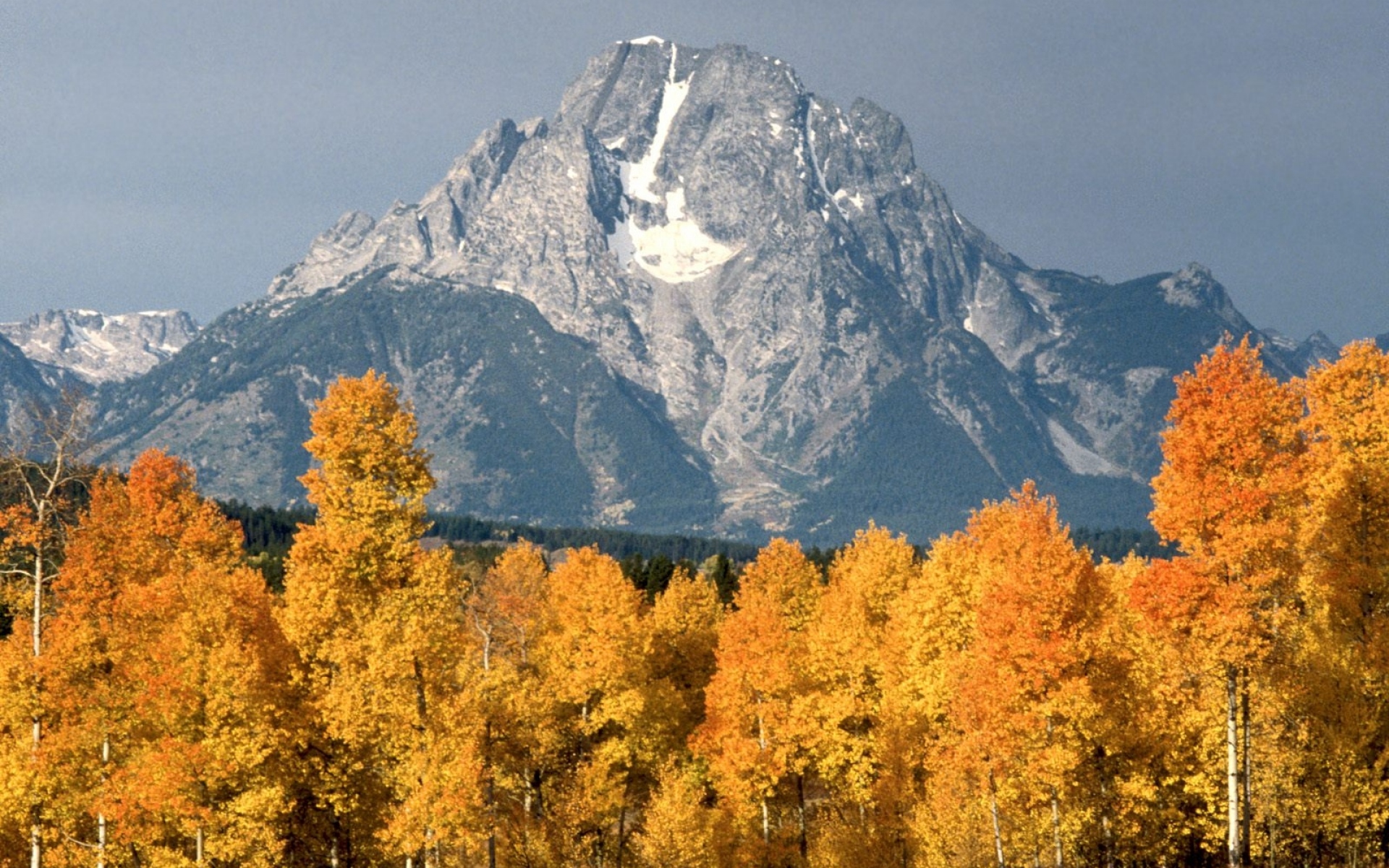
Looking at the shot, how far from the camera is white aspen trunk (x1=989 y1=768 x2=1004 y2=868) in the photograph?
2032 inches

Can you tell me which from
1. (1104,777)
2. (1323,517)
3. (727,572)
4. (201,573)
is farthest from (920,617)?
(727,572)

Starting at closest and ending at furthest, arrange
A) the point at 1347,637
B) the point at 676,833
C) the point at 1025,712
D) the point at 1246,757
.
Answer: the point at 1246,757 → the point at 1025,712 → the point at 1347,637 → the point at 676,833

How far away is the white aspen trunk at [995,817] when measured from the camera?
169 ft

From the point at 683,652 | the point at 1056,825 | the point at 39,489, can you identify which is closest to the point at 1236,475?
the point at 1056,825

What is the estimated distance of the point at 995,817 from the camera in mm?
51969

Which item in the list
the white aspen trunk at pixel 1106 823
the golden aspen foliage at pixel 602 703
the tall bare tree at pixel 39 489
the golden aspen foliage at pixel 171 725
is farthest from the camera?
the golden aspen foliage at pixel 602 703

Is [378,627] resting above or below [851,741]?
above

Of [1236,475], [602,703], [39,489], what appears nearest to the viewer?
[1236,475]

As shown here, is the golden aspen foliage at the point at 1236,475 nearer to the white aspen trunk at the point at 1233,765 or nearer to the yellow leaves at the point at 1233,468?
the yellow leaves at the point at 1233,468

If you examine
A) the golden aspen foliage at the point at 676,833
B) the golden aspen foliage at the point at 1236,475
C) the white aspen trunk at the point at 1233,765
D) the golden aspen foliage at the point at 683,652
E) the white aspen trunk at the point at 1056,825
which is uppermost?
the golden aspen foliage at the point at 1236,475

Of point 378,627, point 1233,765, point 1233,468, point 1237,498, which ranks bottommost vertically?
point 1233,765

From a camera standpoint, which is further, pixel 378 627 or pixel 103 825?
pixel 103 825

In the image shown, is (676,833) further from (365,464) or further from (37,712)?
(37,712)

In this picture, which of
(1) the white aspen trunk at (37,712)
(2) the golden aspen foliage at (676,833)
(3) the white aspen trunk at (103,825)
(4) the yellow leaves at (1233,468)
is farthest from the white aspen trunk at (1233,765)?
(1) the white aspen trunk at (37,712)
